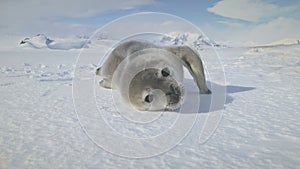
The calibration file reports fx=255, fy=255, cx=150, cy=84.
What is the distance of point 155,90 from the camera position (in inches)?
91.7

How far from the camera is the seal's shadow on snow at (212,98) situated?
9.18ft

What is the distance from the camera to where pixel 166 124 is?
2.34 metres

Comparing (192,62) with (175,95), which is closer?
(175,95)

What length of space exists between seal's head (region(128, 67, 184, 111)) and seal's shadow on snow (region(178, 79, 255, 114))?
0.31 m

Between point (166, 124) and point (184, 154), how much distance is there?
61cm

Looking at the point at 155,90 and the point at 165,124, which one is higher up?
the point at 155,90

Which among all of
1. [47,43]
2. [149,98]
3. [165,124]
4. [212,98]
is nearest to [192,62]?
[212,98]

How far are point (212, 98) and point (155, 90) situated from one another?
1.13m

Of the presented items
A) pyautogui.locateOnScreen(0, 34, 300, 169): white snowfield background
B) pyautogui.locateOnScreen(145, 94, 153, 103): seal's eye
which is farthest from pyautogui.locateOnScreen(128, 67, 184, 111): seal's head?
pyautogui.locateOnScreen(0, 34, 300, 169): white snowfield background

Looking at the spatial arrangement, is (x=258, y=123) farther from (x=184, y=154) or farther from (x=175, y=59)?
(x=175, y=59)

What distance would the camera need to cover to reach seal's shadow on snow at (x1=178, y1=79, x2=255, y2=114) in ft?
9.18

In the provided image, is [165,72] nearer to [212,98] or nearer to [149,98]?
[149,98]

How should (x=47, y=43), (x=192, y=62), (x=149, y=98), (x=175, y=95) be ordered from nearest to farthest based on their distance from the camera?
(x=175, y=95), (x=149, y=98), (x=192, y=62), (x=47, y=43)

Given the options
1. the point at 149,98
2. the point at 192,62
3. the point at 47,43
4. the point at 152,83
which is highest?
the point at 47,43
